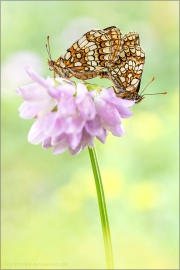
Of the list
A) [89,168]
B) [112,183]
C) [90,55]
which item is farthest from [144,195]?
[90,55]

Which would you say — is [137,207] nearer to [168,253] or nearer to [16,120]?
[168,253]

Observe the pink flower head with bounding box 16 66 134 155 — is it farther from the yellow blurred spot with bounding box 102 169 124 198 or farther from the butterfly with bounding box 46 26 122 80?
the yellow blurred spot with bounding box 102 169 124 198

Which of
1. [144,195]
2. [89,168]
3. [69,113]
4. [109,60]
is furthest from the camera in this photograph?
[89,168]

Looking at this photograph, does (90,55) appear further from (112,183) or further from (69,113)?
(112,183)

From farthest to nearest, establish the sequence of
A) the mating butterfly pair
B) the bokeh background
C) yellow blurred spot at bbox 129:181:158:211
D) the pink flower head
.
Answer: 1. yellow blurred spot at bbox 129:181:158:211
2. the bokeh background
3. the mating butterfly pair
4. the pink flower head

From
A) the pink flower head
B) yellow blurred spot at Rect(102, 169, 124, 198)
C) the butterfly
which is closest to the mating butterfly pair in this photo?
the butterfly

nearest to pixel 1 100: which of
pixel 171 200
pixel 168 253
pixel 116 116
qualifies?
pixel 171 200

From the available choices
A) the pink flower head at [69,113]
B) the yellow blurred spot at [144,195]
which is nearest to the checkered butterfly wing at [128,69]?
the pink flower head at [69,113]

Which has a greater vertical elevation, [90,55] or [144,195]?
[90,55]

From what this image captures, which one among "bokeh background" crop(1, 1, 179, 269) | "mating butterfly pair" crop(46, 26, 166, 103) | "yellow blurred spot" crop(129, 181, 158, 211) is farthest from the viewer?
"yellow blurred spot" crop(129, 181, 158, 211)
